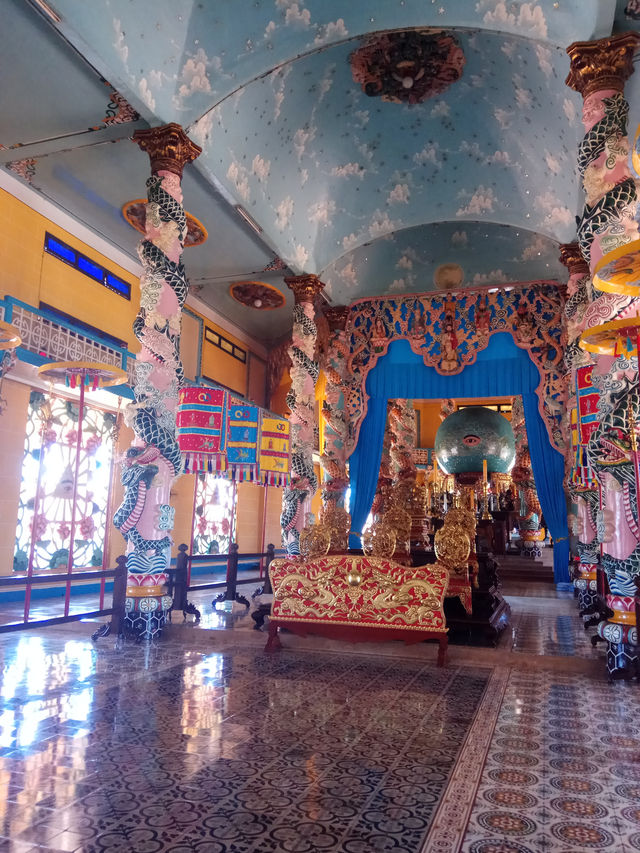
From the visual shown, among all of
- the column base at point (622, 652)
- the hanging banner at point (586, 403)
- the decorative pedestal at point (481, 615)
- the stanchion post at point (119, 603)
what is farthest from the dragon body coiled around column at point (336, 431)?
the column base at point (622, 652)

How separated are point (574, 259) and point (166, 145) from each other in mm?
5938

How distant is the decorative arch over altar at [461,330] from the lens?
419 inches

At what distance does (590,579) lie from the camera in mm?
7785

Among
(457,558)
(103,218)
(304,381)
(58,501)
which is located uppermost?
(103,218)

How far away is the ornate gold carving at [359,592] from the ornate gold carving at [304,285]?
6323 mm

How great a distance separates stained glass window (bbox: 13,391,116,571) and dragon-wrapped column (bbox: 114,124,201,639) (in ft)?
7.84

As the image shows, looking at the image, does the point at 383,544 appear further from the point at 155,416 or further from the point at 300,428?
the point at 300,428

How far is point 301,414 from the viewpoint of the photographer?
1034 centimetres

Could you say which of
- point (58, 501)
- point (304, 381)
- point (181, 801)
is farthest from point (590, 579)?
point (58, 501)

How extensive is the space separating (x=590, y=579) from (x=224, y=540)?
8300 mm

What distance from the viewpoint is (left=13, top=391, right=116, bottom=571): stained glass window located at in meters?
8.66

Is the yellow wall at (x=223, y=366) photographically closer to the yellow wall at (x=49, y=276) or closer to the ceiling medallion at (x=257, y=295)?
the ceiling medallion at (x=257, y=295)

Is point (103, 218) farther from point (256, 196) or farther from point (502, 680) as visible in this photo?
point (502, 680)

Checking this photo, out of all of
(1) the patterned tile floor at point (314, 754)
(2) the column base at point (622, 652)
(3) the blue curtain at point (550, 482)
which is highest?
(3) the blue curtain at point (550, 482)
